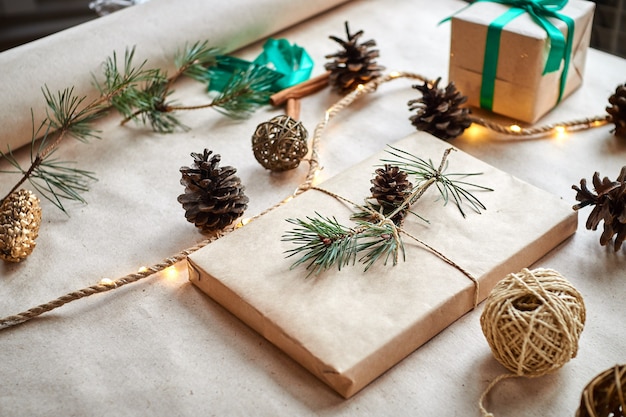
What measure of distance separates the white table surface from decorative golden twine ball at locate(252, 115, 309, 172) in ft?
0.12

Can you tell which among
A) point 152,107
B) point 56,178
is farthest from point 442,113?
point 56,178

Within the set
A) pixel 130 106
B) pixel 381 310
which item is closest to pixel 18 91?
pixel 130 106

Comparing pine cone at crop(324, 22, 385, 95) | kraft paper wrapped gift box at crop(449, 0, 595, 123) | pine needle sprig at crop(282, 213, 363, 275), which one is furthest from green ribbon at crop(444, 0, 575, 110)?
pine needle sprig at crop(282, 213, 363, 275)

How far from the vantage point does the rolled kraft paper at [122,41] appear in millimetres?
1171

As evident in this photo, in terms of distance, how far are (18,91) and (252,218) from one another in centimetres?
45

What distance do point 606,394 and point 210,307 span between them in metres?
0.46

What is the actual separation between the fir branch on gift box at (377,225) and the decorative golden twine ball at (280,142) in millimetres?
121

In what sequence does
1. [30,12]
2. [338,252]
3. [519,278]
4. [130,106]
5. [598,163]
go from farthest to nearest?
[30,12]
[130,106]
[598,163]
[338,252]
[519,278]

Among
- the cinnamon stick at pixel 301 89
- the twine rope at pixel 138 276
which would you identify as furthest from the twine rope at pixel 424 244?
the cinnamon stick at pixel 301 89

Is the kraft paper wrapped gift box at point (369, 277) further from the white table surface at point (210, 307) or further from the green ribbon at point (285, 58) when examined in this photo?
the green ribbon at point (285, 58)

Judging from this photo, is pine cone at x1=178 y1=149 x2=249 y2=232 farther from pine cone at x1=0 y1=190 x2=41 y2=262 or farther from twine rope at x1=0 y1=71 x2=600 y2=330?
pine cone at x1=0 y1=190 x2=41 y2=262

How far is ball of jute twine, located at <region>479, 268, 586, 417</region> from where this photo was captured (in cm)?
74

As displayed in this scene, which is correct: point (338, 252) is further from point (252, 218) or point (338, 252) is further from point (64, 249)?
point (64, 249)

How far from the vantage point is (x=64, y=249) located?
1.01 m
